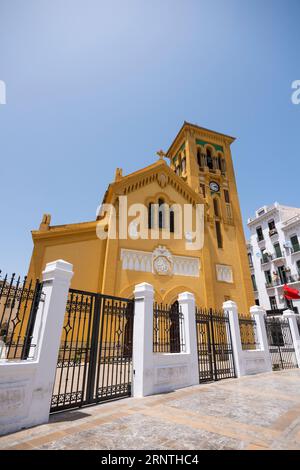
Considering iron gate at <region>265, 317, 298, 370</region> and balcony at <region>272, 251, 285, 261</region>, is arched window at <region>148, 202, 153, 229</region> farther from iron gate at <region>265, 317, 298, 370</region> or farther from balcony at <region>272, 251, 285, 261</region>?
balcony at <region>272, 251, 285, 261</region>

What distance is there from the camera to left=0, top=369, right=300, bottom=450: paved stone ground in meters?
3.09

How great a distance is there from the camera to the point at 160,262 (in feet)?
48.1

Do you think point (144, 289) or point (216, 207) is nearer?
point (144, 289)

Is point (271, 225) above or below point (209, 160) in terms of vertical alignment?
below

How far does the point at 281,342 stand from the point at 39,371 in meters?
12.7

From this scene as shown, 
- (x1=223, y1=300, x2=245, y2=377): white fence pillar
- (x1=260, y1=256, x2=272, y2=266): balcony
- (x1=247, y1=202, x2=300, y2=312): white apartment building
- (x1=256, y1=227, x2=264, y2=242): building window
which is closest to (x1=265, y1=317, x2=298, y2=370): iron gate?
(x1=223, y1=300, x2=245, y2=377): white fence pillar

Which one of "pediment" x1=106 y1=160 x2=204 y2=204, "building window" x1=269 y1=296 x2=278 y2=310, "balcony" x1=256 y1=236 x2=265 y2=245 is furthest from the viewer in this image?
"balcony" x1=256 y1=236 x2=265 y2=245

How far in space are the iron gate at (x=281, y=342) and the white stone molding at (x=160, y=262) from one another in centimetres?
509

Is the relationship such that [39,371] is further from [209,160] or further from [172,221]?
[209,160]

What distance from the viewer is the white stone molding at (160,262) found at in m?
14.0

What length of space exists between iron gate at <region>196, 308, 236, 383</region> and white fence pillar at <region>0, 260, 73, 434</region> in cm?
535

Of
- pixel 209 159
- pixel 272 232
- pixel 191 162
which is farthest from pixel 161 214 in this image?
pixel 272 232

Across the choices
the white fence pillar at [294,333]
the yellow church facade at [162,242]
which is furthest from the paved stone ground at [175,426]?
the yellow church facade at [162,242]
